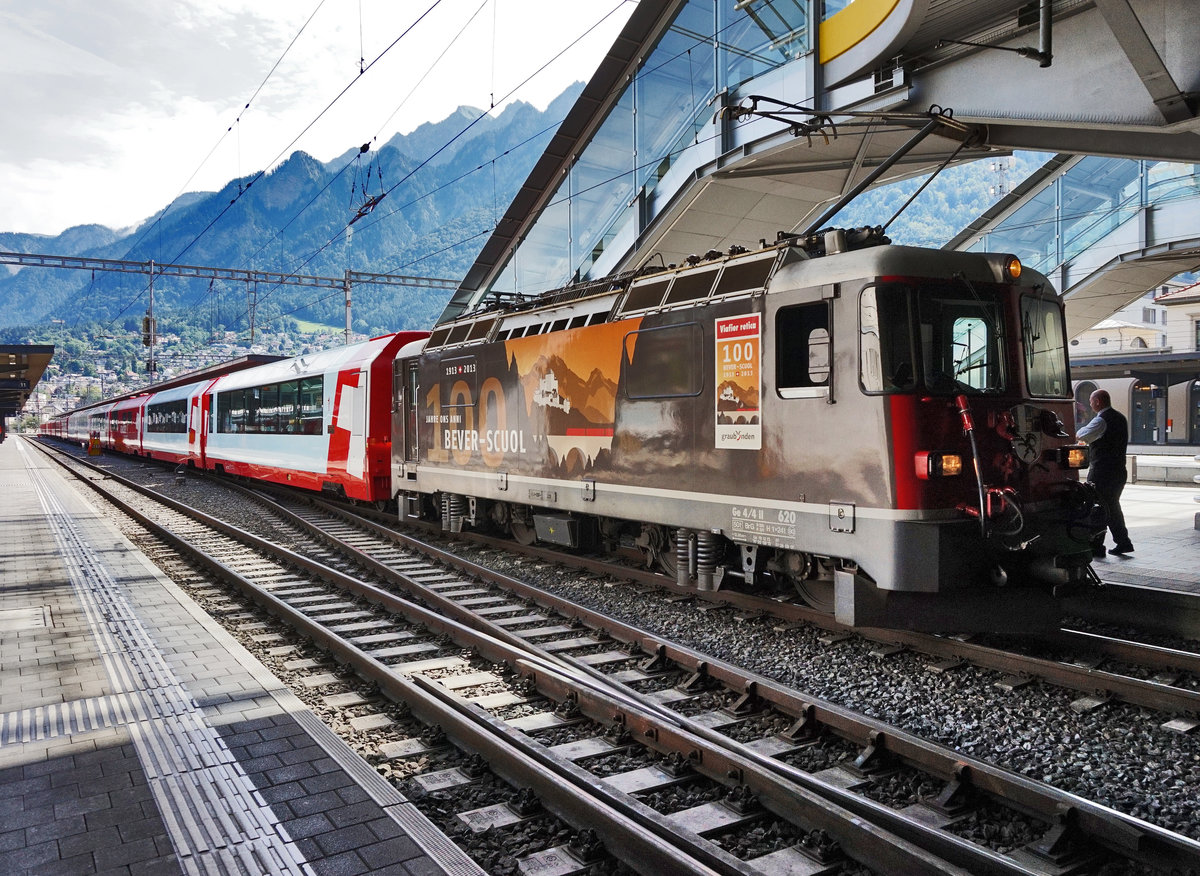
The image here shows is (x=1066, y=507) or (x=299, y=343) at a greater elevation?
(x=299, y=343)

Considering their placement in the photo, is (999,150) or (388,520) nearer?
(999,150)

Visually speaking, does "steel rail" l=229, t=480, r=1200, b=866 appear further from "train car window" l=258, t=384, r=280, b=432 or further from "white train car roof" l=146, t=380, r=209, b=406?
"white train car roof" l=146, t=380, r=209, b=406

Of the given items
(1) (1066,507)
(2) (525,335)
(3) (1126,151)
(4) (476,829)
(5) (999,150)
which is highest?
(5) (999,150)

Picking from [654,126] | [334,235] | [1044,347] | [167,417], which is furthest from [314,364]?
[334,235]

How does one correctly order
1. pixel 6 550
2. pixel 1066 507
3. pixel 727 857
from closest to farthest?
pixel 727 857 → pixel 1066 507 → pixel 6 550

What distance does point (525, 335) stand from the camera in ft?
34.6

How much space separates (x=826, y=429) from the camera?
655 cm

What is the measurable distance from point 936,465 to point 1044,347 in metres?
1.84

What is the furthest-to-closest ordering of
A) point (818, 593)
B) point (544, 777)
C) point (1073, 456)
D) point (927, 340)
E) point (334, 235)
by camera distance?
point (334, 235) → point (818, 593) → point (1073, 456) → point (927, 340) → point (544, 777)

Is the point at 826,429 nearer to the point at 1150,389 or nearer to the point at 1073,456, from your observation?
the point at 1073,456

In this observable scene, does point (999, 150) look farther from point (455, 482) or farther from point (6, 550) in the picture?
point (6, 550)

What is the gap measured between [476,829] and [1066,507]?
210 inches

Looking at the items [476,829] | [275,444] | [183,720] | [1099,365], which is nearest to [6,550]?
[275,444]

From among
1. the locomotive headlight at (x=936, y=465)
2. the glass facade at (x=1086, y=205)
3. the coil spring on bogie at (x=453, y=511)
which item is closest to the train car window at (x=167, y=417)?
the coil spring on bogie at (x=453, y=511)
